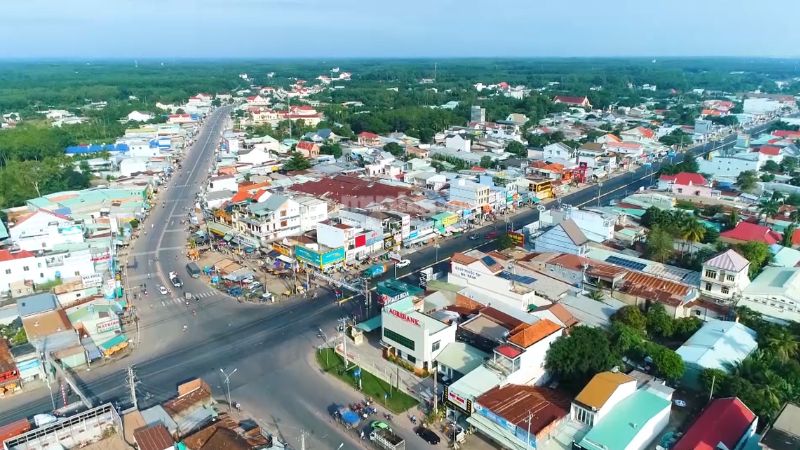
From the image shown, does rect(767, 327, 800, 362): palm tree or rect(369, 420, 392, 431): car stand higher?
rect(767, 327, 800, 362): palm tree

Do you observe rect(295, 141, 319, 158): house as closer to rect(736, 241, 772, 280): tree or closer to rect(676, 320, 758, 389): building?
rect(736, 241, 772, 280): tree

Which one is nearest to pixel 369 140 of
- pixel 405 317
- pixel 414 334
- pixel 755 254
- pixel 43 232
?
pixel 43 232

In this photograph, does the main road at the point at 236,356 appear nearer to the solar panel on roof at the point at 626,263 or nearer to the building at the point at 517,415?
the building at the point at 517,415

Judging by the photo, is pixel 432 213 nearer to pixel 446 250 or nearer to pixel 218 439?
pixel 446 250

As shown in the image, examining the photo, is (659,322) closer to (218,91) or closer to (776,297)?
(776,297)

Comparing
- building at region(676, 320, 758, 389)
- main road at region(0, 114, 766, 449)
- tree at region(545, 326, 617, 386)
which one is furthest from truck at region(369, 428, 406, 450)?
building at region(676, 320, 758, 389)

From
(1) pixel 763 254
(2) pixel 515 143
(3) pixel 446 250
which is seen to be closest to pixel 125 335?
(3) pixel 446 250
